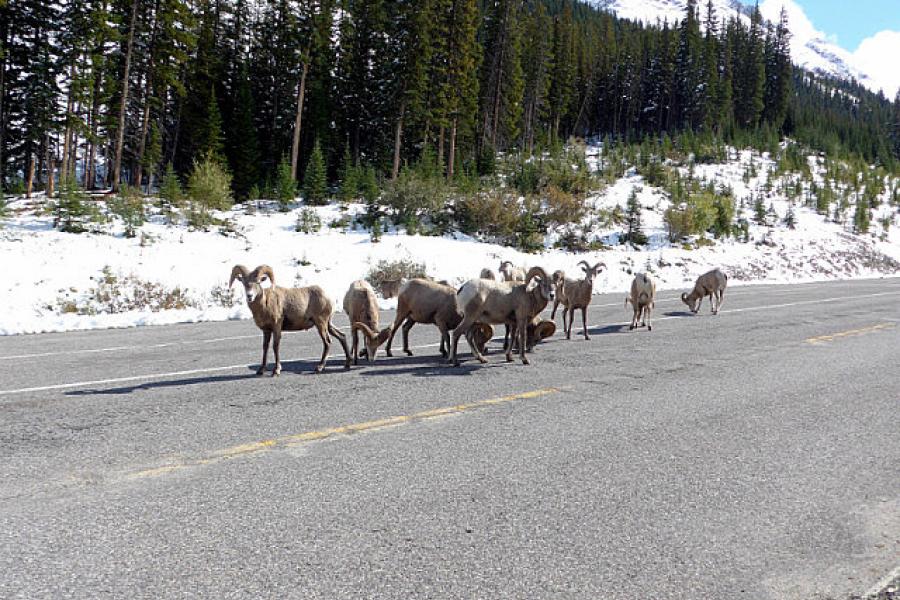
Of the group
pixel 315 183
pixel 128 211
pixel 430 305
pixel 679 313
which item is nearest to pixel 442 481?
pixel 430 305

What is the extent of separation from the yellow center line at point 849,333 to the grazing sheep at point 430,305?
301 inches

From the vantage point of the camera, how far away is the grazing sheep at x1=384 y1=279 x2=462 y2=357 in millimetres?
10258

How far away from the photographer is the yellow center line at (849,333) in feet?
42.7

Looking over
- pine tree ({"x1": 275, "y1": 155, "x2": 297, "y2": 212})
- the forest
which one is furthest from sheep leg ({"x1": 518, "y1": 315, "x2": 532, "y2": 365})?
pine tree ({"x1": 275, "y1": 155, "x2": 297, "y2": 212})

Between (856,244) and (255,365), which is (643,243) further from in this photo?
(255,365)

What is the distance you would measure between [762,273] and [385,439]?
111 feet

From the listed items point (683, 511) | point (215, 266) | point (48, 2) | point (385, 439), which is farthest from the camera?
point (48, 2)

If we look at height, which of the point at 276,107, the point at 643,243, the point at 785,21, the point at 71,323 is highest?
the point at 785,21

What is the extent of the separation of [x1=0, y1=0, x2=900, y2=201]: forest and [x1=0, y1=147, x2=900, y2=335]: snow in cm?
434

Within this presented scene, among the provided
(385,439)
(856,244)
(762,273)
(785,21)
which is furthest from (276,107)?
(785,21)

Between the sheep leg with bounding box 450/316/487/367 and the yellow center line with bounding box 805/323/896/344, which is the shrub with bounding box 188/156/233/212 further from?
the yellow center line with bounding box 805/323/896/344

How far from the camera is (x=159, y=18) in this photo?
35.5 meters

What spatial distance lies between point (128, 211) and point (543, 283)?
64.8 feet

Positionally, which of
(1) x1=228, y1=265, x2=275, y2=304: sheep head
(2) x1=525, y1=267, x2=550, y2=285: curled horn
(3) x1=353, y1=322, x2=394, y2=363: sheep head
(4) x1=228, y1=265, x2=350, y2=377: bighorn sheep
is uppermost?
(2) x1=525, y1=267, x2=550, y2=285: curled horn
